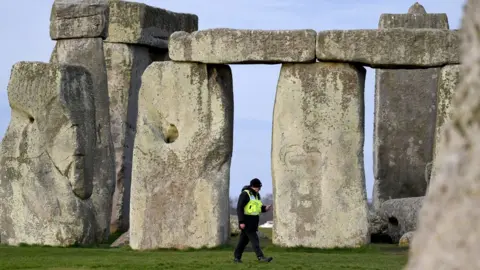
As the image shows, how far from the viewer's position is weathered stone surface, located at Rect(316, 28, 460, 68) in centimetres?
1647

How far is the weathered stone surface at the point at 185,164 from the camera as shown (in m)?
17.3

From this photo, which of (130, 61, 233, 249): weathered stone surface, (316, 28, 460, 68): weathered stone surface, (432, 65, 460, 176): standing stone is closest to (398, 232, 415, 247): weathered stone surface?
(432, 65, 460, 176): standing stone

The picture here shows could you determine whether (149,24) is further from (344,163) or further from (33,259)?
(33,259)

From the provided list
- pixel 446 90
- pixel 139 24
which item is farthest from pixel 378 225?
pixel 139 24

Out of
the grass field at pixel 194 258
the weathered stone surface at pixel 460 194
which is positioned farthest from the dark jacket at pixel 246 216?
the weathered stone surface at pixel 460 194

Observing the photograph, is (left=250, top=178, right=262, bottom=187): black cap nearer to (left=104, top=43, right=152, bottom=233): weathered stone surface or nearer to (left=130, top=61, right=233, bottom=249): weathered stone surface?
(left=130, top=61, right=233, bottom=249): weathered stone surface

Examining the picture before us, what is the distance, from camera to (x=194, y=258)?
14891 millimetres

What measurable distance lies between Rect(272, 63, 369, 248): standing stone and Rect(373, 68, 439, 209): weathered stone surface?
294 inches

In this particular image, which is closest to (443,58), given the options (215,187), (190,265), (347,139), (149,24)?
(347,139)

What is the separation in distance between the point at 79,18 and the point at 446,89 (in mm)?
7427

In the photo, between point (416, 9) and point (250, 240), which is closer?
point (250, 240)

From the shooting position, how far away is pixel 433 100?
24281 mm

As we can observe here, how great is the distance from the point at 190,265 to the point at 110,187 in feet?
20.8

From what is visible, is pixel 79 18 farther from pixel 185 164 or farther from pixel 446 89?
pixel 446 89
